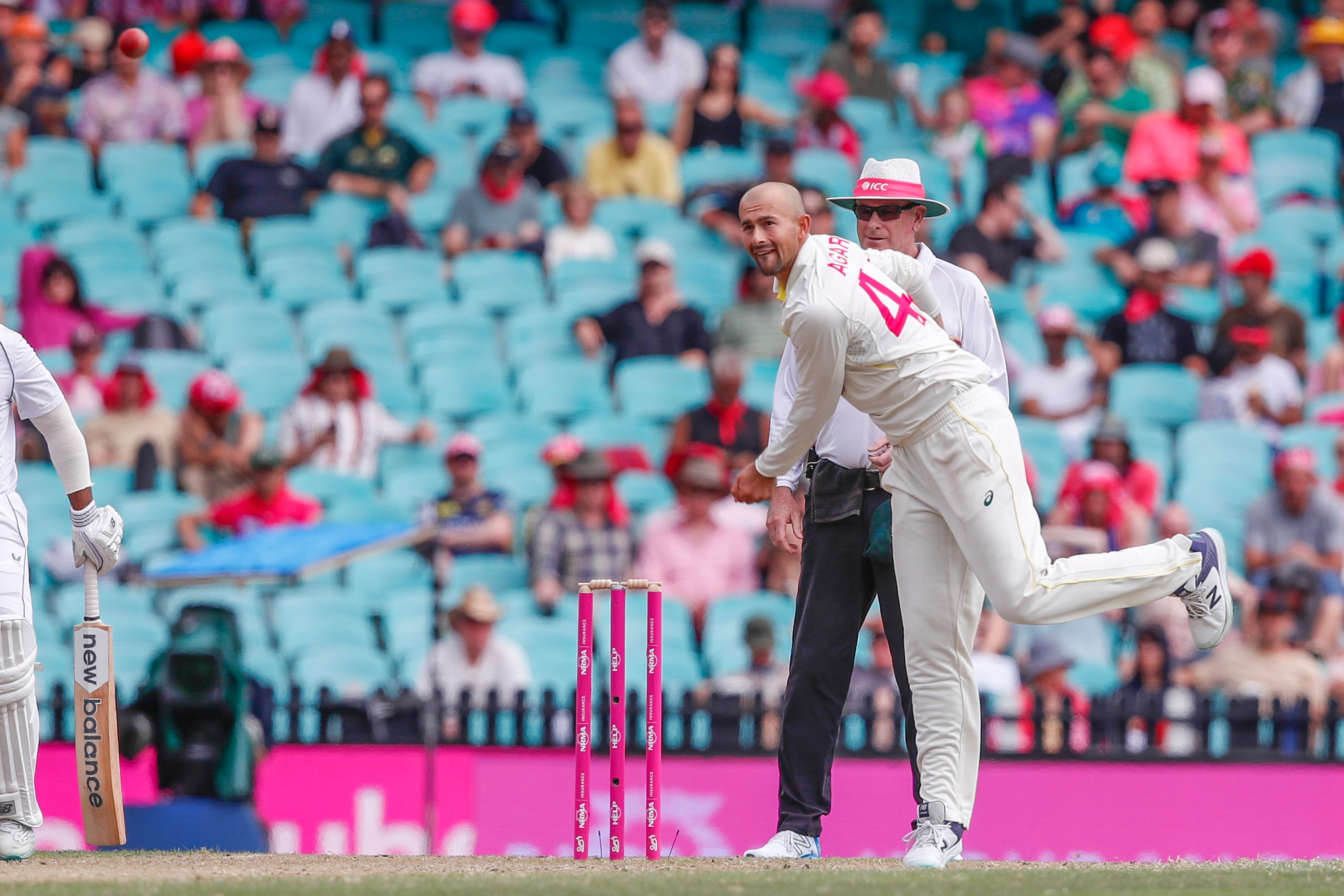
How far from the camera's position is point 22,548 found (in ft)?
18.7

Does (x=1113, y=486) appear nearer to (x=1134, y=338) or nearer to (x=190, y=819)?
(x=1134, y=338)

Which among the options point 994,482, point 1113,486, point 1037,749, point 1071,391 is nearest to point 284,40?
point 1071,391

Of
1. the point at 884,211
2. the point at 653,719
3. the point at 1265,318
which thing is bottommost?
the point at 653,719

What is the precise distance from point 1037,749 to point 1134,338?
519 centimetres

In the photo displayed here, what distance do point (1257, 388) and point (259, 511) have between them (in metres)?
6.59

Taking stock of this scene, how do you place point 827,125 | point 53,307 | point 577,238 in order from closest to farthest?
1. point 53,307
2. point 577,238
3. point 827,125

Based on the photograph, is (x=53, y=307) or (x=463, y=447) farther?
(x=53, y=307)

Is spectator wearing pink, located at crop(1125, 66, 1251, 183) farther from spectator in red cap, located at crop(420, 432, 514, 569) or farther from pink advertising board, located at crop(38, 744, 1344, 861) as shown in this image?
pink advertising board, located at crop(38, 744, 1344, 861)

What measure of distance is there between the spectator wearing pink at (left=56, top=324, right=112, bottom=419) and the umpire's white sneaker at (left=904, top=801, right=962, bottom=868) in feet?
25.0

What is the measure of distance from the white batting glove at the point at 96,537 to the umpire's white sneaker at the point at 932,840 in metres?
2.68

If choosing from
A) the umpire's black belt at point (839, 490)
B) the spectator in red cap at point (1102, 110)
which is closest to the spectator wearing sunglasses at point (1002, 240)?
the spectator in red cap at point (1102, 110)

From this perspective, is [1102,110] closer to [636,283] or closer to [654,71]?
[654,71]

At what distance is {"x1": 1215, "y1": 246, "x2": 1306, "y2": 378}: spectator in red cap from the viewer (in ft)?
40.6

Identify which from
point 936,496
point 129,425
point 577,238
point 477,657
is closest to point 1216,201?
point 577,238
